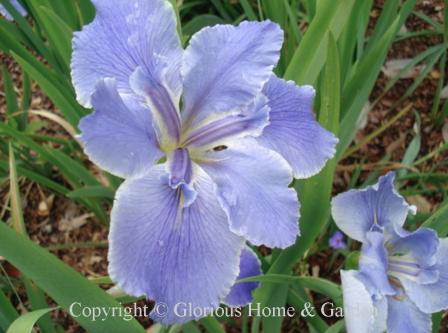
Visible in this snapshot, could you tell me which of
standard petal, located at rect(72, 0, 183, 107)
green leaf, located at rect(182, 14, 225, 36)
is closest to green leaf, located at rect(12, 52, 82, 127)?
standard petal, located at rect(72, 0, 183, 107)

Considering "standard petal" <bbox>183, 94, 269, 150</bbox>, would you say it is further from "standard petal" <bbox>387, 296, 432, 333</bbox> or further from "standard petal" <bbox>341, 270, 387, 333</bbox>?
"standard petal" <bbox>387, 296, 432, 333</bbox>

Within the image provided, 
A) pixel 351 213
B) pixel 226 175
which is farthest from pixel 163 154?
pixel 351 213

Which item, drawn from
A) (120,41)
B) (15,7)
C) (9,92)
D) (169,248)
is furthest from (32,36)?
(169,248)

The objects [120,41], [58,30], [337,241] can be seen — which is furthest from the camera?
[337,241]

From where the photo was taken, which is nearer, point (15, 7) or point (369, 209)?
point (369, 209)

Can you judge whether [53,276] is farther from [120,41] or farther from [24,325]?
[120,41]

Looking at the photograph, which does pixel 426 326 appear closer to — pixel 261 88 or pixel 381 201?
pixel 381 201

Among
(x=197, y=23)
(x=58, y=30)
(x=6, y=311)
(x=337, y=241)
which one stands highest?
(x=58, y=30)
